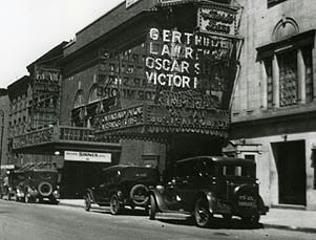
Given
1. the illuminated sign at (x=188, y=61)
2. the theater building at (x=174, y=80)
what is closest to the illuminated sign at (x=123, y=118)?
the theater building at (x=174, y=80)

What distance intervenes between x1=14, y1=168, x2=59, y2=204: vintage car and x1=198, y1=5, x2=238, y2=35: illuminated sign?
14536mm

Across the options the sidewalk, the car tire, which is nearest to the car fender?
the sidewalk

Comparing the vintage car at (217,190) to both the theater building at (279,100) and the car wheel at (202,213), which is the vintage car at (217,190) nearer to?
the car wheel at (202,213)

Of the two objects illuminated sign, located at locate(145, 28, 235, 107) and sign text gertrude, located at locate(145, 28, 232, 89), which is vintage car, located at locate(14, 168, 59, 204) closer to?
illuminated sign, located at locate(145, 28, 235, 107)

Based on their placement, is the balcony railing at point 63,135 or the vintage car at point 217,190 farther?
the balcony railing at point 63,135

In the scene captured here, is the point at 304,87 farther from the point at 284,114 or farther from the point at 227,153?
the point at 227,153

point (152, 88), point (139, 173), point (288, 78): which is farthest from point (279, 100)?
point (139, 173)

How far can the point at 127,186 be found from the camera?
2161cm

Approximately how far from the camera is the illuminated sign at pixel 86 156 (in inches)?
1342

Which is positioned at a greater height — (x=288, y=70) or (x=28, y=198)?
(x=288, y=70)

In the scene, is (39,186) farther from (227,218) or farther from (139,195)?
(227,218)

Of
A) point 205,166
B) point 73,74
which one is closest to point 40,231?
point 205,166

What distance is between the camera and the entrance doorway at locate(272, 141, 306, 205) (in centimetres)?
2356

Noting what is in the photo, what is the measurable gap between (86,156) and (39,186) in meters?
3.49
